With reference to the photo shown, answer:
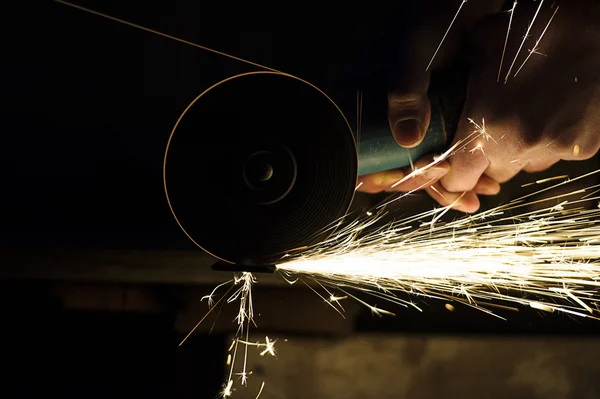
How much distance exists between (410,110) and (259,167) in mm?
494

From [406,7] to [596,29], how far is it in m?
0.53

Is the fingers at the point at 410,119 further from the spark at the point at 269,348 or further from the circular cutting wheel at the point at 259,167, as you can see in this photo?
the spark at the point at 269,348

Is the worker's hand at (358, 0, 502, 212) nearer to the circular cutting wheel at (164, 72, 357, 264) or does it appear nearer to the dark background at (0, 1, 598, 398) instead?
the dark background at (0, 1, 598, 398)

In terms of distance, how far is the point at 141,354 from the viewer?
114cm

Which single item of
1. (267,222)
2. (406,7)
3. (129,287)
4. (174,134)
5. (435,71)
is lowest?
(129,287)

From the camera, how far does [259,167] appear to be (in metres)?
0.91

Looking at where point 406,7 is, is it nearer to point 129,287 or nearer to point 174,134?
point 174,134

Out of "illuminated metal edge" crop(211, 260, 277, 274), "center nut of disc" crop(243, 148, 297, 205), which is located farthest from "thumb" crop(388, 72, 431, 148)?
"illuminated metal edge" crop(211, 260, 277, 274)

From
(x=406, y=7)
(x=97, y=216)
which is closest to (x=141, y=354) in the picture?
(x=97, y=216)

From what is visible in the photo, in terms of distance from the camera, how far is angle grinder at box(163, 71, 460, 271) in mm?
896

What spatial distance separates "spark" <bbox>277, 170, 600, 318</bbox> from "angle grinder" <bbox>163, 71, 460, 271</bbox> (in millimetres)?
233

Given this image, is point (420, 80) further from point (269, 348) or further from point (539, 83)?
point (269, 348)

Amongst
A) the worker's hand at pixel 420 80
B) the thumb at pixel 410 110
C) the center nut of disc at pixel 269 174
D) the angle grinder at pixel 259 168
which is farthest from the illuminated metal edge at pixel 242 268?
the thumb at pixel 410 110

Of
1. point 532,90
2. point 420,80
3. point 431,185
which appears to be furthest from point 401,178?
point 532,90
